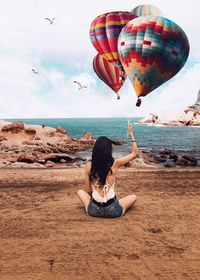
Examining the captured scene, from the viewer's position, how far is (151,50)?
18.4 meters

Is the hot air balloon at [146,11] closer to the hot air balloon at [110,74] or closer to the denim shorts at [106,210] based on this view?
the hot air balloon at [110,74]

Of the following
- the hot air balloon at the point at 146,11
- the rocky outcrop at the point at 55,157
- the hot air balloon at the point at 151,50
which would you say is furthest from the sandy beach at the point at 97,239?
the rocky outcrop at the point at 55,157

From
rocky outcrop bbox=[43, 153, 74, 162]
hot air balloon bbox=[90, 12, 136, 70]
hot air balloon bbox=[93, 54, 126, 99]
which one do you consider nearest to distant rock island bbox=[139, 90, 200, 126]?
rocky outcrop bbox=[43, 153, 74, 162]

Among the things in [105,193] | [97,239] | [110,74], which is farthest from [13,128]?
[97,239]

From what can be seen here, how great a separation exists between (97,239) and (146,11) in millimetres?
20154

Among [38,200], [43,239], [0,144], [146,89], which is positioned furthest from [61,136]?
[43,239]

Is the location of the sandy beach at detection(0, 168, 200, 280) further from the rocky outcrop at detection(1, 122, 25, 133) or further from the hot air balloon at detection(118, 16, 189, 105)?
the rocky outcrop at detection(1, 122, 25, 133)

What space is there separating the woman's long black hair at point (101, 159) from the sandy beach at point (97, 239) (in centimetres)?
94

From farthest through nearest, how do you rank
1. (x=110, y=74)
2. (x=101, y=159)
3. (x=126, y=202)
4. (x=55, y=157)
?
(x=55, y=157) → (x=110, y=74) → (x=126, y=202) → (x=101, y=159)

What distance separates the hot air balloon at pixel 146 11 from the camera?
76.2 feet

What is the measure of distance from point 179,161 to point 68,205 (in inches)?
819

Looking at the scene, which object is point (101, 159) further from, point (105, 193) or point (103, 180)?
point (105, 193)

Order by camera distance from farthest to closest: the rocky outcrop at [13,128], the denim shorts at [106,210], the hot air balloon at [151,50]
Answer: the rocky outcrop at [13,128] < the hot air balloon at [151,50] < the denim shorts at [106,210]

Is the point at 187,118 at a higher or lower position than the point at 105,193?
lower
